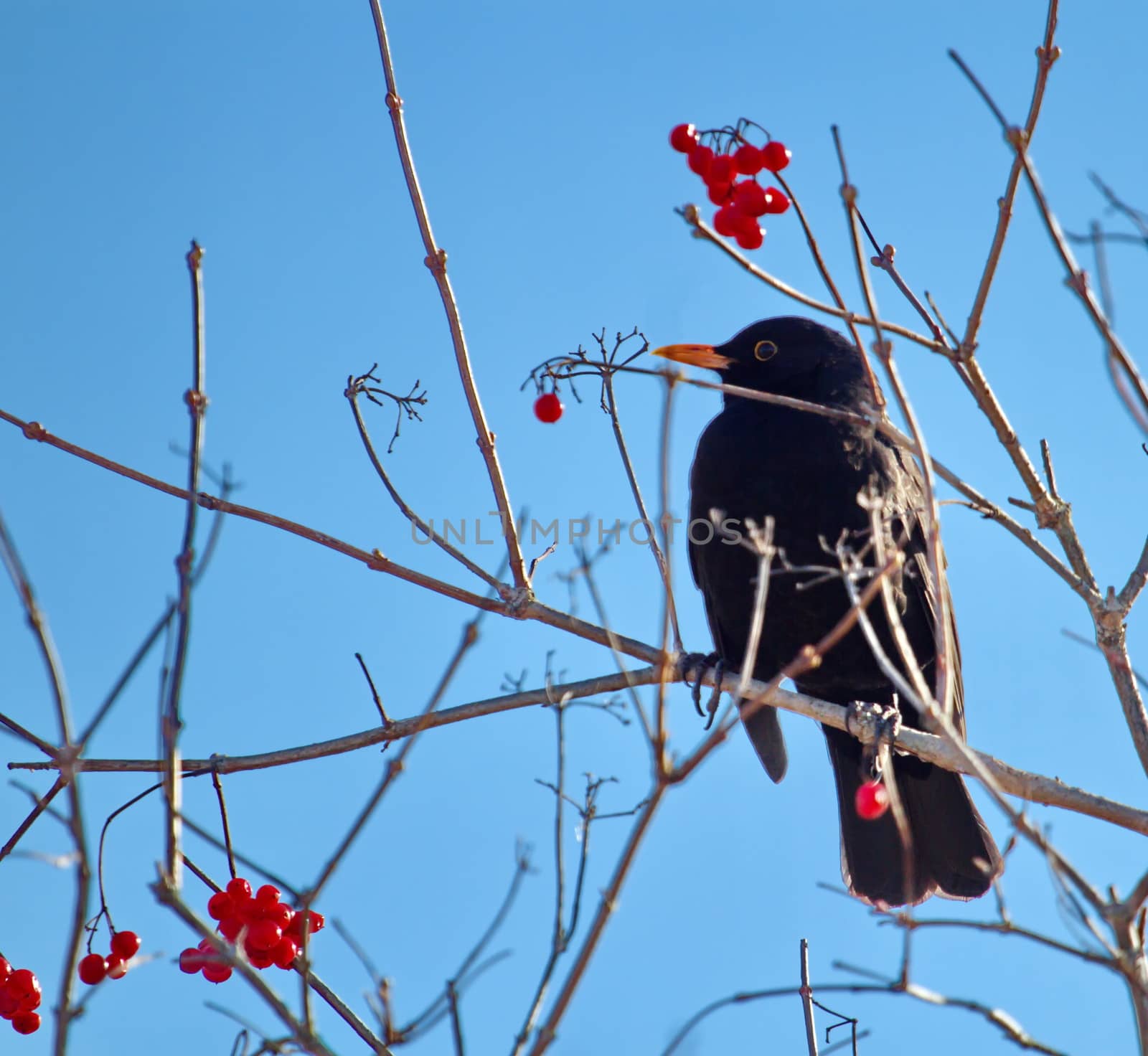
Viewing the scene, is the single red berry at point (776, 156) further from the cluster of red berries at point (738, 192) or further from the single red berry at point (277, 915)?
the single red berry at point (277, 915)

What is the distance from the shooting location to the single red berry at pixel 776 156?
296cm

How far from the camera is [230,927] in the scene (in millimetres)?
3010

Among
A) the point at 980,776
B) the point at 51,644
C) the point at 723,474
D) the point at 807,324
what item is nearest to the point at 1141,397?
the point at 980,776

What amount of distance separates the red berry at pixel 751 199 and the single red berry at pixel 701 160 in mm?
94

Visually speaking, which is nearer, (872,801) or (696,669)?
(872,801)

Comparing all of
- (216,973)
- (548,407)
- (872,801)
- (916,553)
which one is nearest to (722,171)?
(548,407)

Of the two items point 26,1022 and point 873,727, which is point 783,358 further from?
point 26,1022

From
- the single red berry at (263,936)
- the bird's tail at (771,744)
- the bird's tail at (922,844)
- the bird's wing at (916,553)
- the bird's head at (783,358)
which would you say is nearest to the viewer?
the single red berry at (263,936)

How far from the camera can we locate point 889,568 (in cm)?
219

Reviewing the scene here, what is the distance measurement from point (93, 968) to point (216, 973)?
33cm

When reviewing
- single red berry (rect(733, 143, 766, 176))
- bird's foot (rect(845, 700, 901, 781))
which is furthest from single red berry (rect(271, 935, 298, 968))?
single red berry (rect(733, 143, 766, 176))

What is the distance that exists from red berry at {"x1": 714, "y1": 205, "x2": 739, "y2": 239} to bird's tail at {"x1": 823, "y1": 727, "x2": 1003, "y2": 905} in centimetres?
242

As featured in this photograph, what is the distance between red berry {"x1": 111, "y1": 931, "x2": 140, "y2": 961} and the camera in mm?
3188

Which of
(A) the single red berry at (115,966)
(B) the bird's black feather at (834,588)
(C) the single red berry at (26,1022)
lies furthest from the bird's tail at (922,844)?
(C) the single red berry at (26,1022)
